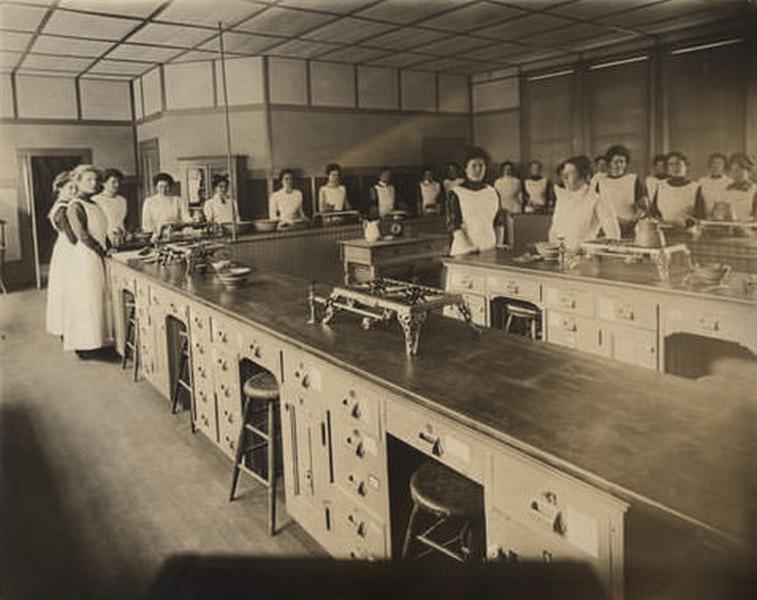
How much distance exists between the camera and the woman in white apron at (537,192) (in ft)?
31.8

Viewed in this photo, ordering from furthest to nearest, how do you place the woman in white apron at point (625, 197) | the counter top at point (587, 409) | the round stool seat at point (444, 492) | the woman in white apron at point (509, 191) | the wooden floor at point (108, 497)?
1. the woman in white apron at point (509, 191)
2. the woman in white apron at point (625, 197)
3. the wooden floor at point (108, 497)
4. the round stool seat at point (444, 492)
5. the counter top at point (587, 409)

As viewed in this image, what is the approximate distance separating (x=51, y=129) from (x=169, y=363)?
658 cm

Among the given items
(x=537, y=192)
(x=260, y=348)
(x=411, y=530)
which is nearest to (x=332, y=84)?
(x=537, y=192)

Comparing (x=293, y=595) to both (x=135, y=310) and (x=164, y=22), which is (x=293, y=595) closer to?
(x=135, y=310)

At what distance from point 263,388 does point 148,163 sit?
7853mm

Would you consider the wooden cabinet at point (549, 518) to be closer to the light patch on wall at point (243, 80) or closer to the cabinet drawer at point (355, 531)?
the cabinet drawer at point (355, 531)

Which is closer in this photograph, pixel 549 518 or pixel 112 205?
pixel 549 518

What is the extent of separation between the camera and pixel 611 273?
3.81 metres

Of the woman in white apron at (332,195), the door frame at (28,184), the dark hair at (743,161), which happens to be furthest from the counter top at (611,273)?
the door frame at (28,184)

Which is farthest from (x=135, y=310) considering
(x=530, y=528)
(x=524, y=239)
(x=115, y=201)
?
(x=530, y=528)

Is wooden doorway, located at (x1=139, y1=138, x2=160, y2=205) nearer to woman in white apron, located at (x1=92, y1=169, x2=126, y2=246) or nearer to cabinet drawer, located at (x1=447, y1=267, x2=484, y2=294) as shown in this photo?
woman in white apron, located at (x1=92, y1=169, x2=126, y2=246)

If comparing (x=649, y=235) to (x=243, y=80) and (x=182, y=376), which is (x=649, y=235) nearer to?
(x=182, y=376)

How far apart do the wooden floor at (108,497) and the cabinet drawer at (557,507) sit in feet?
4.09

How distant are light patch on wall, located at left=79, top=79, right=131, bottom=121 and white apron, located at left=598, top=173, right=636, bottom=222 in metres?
7.17
